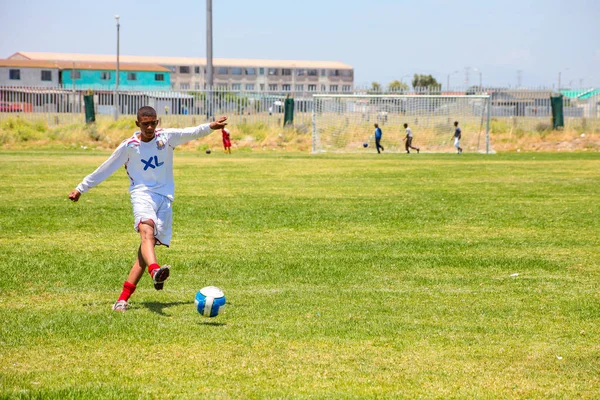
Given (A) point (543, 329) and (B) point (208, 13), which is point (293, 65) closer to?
(B) point (208, 13)

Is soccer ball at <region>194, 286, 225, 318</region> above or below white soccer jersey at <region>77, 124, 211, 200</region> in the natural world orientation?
below

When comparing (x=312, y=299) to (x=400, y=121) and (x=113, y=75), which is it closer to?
(x=400, y=121)

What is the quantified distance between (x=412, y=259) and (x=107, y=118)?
39744 mm

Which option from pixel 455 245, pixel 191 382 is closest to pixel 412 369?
pixel 191 382

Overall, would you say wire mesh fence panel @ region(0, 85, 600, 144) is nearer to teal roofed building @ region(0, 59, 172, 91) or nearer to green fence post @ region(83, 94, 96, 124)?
green fence post @ region(83, 94, 96, 124)

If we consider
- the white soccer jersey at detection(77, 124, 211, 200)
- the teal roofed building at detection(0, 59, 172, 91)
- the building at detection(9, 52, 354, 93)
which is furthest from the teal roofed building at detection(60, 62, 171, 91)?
the white soccer jersey at detection(77, 124, 211, 200)

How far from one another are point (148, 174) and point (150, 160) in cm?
15

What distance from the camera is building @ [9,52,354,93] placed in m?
125

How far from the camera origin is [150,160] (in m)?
8.61

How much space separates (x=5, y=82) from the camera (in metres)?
97.1

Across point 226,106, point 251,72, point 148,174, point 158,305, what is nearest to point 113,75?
point 251,72

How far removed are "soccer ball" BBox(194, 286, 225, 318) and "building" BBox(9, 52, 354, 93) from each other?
4471 inches

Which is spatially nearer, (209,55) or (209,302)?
(209,302)

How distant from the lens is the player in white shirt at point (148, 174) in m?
8.43
